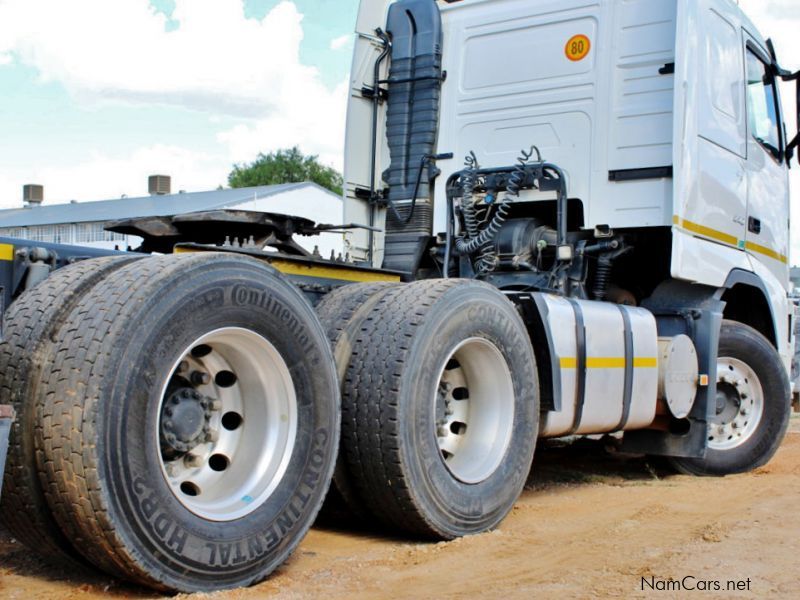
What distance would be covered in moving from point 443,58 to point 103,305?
15.5 feet

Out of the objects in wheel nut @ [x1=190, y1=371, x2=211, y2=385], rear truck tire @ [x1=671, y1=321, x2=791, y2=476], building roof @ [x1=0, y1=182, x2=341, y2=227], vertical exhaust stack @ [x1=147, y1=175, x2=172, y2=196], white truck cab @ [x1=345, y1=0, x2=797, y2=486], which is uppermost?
vertical exhaust stack @ [x1=147, y1=175, x2=172, y2=196]

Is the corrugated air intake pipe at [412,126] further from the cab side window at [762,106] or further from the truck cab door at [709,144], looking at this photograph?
the cab side window at [762,106]

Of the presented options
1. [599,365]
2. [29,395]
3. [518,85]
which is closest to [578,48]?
[518,85]

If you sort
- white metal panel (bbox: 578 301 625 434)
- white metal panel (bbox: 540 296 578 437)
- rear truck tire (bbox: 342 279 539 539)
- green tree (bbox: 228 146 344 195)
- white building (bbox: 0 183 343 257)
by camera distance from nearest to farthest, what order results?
1. rear truck tire (bbox: 342 279 539 539)
2. white metal panel (bbox: 540 296 578 437)
3. white metal panel (bbox: 578 301 625 434)
4. white building (bbox: 0 183 343 257)
5. green tree (bbox: 228 146 344 195)

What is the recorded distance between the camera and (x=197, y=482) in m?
4.04

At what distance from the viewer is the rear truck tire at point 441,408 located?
15.4ft

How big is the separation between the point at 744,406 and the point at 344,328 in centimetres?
408

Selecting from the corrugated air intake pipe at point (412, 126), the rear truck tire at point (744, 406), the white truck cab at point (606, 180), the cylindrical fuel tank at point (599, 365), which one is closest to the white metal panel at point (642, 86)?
the white truck cab at point (606, 180)

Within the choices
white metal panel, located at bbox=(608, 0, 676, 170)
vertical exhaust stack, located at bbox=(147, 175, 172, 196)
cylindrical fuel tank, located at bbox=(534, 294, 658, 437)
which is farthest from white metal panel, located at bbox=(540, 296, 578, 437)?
vertical exhaust stack, located at bbox=(147, 175, 172, 196)

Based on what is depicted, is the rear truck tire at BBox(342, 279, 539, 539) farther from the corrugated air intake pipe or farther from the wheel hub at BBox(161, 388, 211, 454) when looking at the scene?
the corrugated air intake pipe

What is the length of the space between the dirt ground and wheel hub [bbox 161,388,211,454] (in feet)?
1.85

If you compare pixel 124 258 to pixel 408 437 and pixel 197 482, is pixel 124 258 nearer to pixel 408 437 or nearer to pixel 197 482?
pixel 197 482

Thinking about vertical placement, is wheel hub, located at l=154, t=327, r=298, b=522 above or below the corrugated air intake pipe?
below

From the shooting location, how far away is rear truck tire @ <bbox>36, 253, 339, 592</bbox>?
3.39 meters
